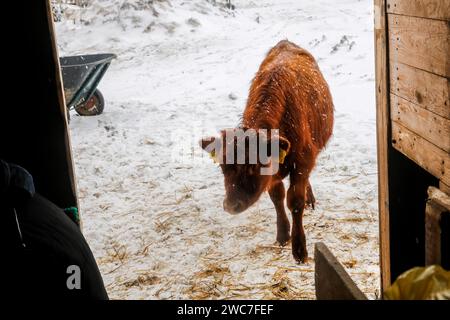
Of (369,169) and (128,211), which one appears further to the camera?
(369,169)

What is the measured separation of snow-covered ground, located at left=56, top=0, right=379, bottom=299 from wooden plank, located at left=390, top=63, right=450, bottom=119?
158 cm

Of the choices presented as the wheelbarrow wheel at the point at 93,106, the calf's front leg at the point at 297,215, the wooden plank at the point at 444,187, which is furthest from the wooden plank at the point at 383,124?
the wheelbarrow wheel at the point at 93,106

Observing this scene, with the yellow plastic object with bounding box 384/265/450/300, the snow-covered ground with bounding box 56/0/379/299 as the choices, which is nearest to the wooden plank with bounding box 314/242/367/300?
the yellow plastic object with bounding box 384/265/450/300

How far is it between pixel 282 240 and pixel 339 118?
12.5 feet

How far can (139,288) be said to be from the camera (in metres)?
4.12

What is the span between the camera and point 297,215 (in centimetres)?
441

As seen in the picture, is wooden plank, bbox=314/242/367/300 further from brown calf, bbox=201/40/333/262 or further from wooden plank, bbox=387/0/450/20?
brown calf, bbox=201/40/333/262

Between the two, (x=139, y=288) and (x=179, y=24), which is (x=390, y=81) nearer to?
(x=139, y=288)

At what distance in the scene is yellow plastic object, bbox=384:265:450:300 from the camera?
4.09 feet

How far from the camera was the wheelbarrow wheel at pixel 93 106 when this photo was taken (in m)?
8.55

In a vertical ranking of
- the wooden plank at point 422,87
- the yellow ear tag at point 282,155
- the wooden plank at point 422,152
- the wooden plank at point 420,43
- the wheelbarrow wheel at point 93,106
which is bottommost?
the wheelbarrow wheel at point 93,106

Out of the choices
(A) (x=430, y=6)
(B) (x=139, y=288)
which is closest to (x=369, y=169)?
(B) (x=139, y=288)

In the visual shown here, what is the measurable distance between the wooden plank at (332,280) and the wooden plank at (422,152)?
1055 mm

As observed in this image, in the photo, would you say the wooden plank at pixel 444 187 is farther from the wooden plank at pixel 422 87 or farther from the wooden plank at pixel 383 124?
the wooden plank at pixel 383 124
